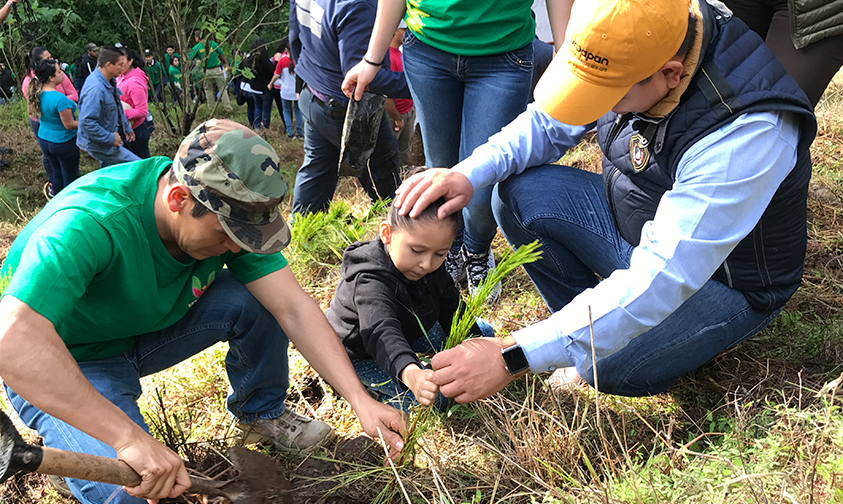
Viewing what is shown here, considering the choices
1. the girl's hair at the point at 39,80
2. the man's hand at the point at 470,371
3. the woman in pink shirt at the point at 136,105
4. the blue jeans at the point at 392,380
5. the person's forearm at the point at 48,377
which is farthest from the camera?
the woman in pink shirt at the point at 136,105

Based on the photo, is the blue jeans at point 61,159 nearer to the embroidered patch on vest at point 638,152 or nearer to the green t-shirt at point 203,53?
the green t-shirt at point 203,53

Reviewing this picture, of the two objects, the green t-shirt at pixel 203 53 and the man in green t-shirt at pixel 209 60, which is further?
the man in green t-shirt at pixel 209 60

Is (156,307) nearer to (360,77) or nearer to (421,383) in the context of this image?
(421,383)

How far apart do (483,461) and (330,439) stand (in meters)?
0.57

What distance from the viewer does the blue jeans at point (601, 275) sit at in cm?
189

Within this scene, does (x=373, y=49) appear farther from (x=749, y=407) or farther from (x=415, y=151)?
(x=415, y=151)

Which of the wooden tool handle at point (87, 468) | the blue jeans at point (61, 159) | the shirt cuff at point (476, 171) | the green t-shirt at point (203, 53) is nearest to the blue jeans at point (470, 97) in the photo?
the shirt cuff at point (476, 171)

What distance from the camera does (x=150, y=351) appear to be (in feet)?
6.59

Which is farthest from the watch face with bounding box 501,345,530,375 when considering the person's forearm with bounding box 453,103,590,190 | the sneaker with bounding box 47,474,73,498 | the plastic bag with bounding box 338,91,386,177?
the plastic bag with bounding box 338,91,386,177

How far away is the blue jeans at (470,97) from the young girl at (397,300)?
0.56 m

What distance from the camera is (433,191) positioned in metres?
2.07

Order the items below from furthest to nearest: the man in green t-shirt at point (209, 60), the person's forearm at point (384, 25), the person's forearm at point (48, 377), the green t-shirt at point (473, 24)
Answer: the man in green t-shirt at point (209, 60)
the person's forearm at point (384, 25)
the green t-shirt at point (473, 24)
the person's forearm at point (48, 377)

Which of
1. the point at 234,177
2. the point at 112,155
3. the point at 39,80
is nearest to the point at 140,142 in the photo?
the point at 112,155

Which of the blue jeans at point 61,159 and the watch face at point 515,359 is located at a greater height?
the watch face at point 515,359
